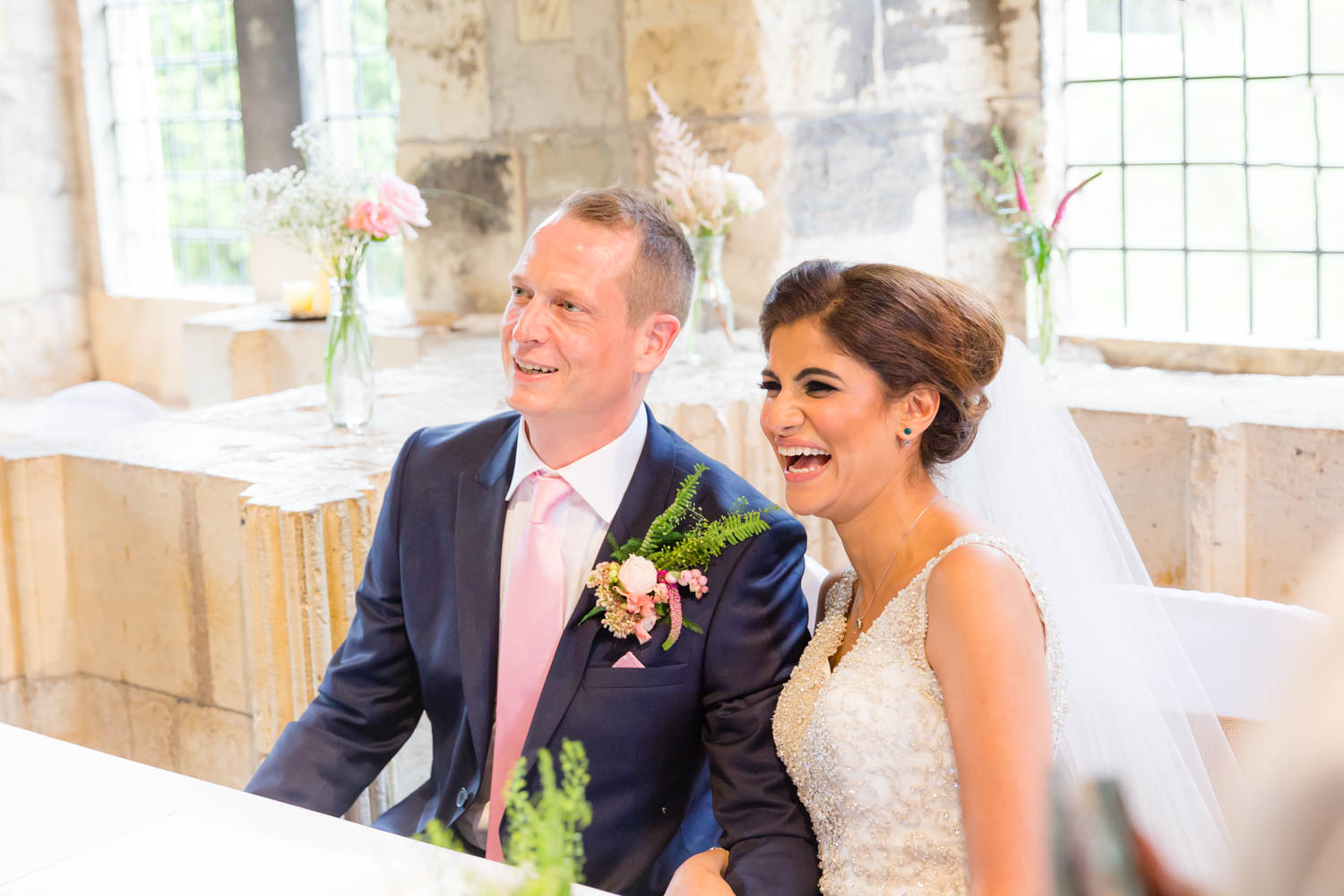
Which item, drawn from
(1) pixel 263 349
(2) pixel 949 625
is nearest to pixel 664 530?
(2) pixel 949 625

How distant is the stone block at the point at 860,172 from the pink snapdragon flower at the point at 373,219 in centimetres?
149

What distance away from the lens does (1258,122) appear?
13.1 ft

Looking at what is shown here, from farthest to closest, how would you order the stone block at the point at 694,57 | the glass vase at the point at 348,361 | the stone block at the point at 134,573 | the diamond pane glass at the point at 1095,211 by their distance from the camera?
1. the diamond pane glass at the point at 1095,211
2. the stone block at the point at 694,57
3. the glass vase at the point at 348,361
4. the stone block at the point at 134,573

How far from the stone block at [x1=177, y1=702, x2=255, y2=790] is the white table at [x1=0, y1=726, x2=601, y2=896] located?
1245mm

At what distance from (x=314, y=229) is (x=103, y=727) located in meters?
1.31

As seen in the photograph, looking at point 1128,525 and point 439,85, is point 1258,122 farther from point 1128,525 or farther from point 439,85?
point 439,85

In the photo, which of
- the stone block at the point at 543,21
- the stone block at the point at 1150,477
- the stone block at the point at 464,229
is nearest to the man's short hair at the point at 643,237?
the stone block at the point at 1150,477

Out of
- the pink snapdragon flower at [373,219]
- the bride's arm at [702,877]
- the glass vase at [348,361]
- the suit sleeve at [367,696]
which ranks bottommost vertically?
the bride's arm at [702,877]

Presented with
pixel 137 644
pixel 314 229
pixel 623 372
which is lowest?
pixel 137 644

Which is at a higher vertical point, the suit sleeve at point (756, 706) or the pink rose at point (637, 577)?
the pink rose at point (637, 577)

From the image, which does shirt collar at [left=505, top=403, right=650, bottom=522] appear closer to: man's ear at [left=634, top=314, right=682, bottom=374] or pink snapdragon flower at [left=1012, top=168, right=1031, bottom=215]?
man's ear at [left=634, top=314, right=682, bottom=374]

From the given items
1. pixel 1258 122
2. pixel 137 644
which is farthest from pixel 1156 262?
pixel 137 644

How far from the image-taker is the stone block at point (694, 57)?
4078mm

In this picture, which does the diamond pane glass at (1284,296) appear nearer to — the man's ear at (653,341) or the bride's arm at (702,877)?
the man's ear at (653,341)
